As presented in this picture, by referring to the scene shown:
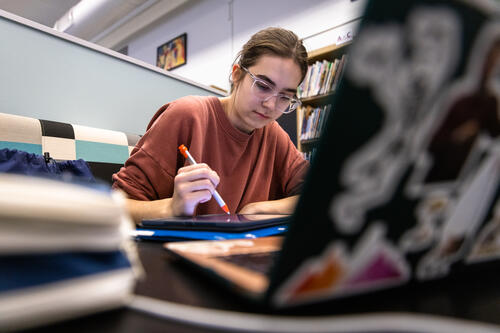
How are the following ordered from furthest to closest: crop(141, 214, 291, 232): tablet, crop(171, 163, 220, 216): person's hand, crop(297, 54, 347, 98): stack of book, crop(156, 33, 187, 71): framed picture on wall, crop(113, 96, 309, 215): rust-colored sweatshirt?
crop(156, 33, 187, 71): framed picture on wall, crop(297, 54, 347, 98): stack of book, crop(113, 96, 309, 215): rust-colored sweatshirt, crop(171, 163, 220, 216): person's hand, crop(141, 214, 291, 232): tablet

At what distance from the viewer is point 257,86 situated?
3.33 feet

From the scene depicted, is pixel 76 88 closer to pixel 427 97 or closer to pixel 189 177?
pixel 189 177

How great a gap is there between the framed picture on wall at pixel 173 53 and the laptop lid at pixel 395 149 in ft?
12.9

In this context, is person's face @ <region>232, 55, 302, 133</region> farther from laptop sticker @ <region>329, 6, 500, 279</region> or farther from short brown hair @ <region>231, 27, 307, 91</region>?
laptop sticker @ <region>329, 6, 500, 279</region>

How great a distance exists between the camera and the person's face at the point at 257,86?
→ 3.26 ft

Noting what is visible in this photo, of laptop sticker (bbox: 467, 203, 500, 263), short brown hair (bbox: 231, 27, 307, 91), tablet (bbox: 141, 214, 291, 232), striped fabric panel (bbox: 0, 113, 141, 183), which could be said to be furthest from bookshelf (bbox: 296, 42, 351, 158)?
laptop sticker (bbox: 467, 203, 500, 263)

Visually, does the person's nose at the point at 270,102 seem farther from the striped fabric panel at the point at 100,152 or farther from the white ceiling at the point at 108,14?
the white ceiling at the point at 108,14

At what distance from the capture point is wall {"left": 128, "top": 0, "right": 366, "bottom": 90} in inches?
99.4

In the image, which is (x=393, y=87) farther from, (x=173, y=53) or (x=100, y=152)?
(x=173, y=53)

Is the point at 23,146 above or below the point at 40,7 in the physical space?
below

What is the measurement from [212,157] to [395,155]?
91 cm

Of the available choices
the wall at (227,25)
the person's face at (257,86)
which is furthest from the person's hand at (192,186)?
the wall at (227,25)

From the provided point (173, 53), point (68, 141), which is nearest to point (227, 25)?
point (173, 53)

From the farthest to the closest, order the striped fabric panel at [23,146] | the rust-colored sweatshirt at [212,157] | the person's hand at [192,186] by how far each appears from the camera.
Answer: the striped fabric panel at [23,146]
the rust-colored sweatshirt at [212,157]
the person's hand at [192,186]
